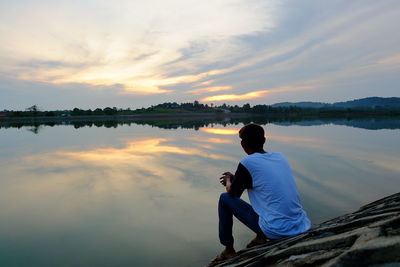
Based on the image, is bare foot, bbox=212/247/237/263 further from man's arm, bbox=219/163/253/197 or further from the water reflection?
the water reflection

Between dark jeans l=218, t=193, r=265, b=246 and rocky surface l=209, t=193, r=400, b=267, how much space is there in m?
0.32

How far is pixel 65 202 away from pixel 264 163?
793cm

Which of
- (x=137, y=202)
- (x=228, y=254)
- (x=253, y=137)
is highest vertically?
(x=253, y=137)

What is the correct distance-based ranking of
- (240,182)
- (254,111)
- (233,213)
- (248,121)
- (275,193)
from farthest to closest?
(254,111), (248,121), (233,213), (240,182), (275,193)

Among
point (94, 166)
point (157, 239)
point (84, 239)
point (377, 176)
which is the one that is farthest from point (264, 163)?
point (94, 166)

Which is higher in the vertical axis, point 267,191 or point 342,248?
point 267,191

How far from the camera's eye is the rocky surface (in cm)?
203

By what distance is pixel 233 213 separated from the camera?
4.46m

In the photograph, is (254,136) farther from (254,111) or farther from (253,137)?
(254,111)

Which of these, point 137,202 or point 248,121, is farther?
point 248,121

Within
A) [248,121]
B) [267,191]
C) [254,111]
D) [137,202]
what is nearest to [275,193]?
[267,191]

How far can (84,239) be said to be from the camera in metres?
6.57

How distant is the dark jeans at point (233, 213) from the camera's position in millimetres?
4281

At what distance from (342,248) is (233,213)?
197cm
